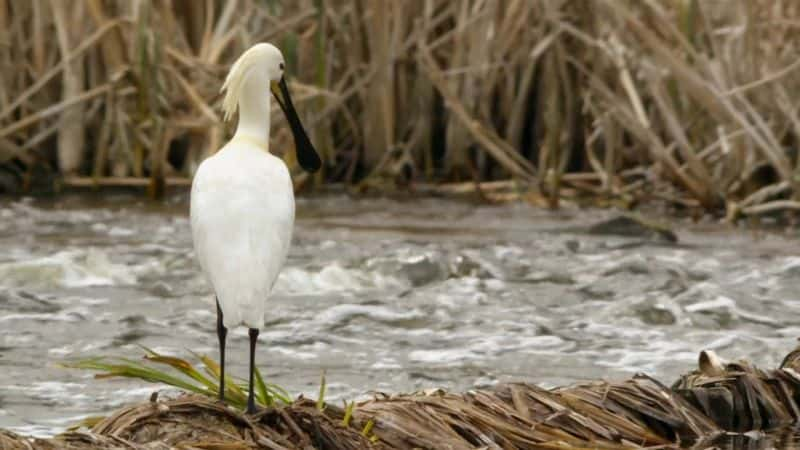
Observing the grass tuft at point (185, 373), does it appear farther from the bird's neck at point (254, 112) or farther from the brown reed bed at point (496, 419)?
the bird's neck at point (254, 112)

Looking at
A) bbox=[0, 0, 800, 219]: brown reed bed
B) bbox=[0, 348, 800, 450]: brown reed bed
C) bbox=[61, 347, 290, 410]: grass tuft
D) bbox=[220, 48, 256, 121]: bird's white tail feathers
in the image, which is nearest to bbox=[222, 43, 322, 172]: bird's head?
bbox=[220, 48, 256, 121]: bird's white tail feathers

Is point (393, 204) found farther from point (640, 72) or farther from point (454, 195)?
point (640, 72)

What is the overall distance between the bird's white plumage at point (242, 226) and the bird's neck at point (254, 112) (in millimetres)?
161

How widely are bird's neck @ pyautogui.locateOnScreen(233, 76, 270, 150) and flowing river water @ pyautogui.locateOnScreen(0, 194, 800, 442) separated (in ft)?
4.77

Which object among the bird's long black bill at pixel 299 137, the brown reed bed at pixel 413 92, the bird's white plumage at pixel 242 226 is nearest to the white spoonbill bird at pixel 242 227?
the bird's white plumage at pixel 242 226

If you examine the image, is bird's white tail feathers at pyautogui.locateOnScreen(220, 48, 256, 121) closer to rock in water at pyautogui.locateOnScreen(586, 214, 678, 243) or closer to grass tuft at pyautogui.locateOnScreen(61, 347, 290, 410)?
grass tuft at pyautogui.locateOnScreen(61, 347, 290, 410)

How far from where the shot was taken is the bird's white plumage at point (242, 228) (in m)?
4.62

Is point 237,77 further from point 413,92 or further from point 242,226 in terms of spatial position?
point 413,92

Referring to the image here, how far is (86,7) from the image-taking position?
12.1 meters

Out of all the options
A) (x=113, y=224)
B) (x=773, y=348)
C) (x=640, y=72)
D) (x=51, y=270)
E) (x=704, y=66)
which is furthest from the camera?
(x=640, y=72)

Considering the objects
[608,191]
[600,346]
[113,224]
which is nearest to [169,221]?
[113,224]

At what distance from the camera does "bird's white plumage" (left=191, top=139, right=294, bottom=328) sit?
462 cm

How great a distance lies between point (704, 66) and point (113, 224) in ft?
12.5

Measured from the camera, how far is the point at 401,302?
8.93 m
